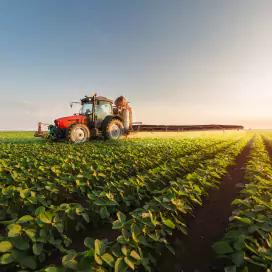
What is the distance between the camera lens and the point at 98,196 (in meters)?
4.18

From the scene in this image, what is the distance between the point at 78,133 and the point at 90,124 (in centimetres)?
120

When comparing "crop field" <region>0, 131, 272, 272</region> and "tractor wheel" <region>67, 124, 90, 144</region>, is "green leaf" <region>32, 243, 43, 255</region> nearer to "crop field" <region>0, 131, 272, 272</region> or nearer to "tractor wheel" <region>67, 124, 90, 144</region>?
"crop field" <region>0, 131, 272, 272</region>

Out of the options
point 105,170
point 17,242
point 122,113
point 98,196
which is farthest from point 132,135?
point 17,242

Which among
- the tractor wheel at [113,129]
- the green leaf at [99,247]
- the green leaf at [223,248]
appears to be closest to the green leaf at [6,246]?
the green leaf at [99,247]

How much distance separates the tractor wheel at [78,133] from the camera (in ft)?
48.6

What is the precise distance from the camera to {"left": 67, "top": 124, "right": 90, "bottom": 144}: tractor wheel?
48.6 ft

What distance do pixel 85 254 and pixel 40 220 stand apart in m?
0.93

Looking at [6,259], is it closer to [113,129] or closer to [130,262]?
[130,262]

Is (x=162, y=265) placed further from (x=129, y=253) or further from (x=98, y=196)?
(x=98, y=196)

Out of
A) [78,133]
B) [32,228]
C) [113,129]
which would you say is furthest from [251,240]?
[113,129]

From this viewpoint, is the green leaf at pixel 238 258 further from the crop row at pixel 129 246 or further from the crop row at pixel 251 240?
the crop row at pixel 129 246

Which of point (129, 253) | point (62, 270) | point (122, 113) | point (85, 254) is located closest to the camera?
point (62, 270)

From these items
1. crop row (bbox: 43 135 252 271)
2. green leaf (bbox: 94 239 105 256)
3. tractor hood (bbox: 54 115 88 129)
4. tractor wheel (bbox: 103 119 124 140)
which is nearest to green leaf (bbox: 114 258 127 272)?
crop row (bbox: 43 135 252 271)

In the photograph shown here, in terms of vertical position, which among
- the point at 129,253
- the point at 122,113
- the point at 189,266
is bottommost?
the point at 189,266
